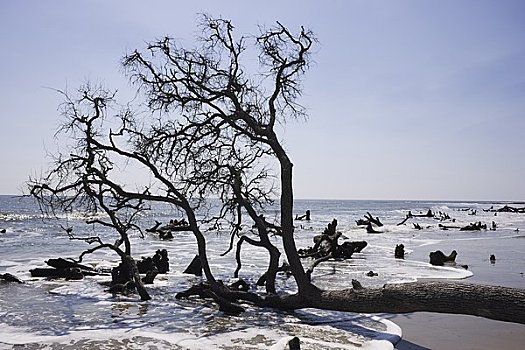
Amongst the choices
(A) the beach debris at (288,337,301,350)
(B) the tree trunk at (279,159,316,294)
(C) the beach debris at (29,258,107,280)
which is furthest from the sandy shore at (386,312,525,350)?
(C) the beach debris at (29,258,107,280)

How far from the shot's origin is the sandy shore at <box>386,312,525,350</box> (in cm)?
921

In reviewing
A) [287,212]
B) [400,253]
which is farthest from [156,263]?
[400,253]

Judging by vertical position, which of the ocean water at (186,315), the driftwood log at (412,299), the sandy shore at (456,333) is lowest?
the ocean water at (186,315)

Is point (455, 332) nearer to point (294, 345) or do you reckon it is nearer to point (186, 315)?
point (294, 345)

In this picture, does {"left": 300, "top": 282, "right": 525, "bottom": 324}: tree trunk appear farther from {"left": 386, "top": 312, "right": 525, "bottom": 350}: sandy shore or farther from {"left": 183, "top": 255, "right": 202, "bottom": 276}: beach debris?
{"left": 183, "top": 255, "right": 202, "bottom": 276}: beach debris

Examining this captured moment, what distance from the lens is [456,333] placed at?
1004 centimetres

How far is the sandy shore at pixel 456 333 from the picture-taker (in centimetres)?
921

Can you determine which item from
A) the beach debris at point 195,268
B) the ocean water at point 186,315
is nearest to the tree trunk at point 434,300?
the ocean water at point 186,315

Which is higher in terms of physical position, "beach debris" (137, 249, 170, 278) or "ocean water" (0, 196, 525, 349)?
"beach debris" (137, 249, 170, 278)

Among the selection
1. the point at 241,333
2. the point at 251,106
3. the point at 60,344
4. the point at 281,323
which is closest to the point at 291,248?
the point at 281,323

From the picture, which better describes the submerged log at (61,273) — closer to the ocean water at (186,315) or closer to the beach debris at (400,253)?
the ocean water at (186,315)

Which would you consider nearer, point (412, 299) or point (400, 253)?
point (412, 299)

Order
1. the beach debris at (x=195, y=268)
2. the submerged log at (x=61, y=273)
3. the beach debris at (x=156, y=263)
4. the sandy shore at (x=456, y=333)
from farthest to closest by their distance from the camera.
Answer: the beach debris at (x=195, y=268) → the beach debris at (x=156, y=263) → the submerged log at (x=61, y=273) → the sandy shore at (x=456, y=333)

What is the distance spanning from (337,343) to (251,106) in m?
6.89
